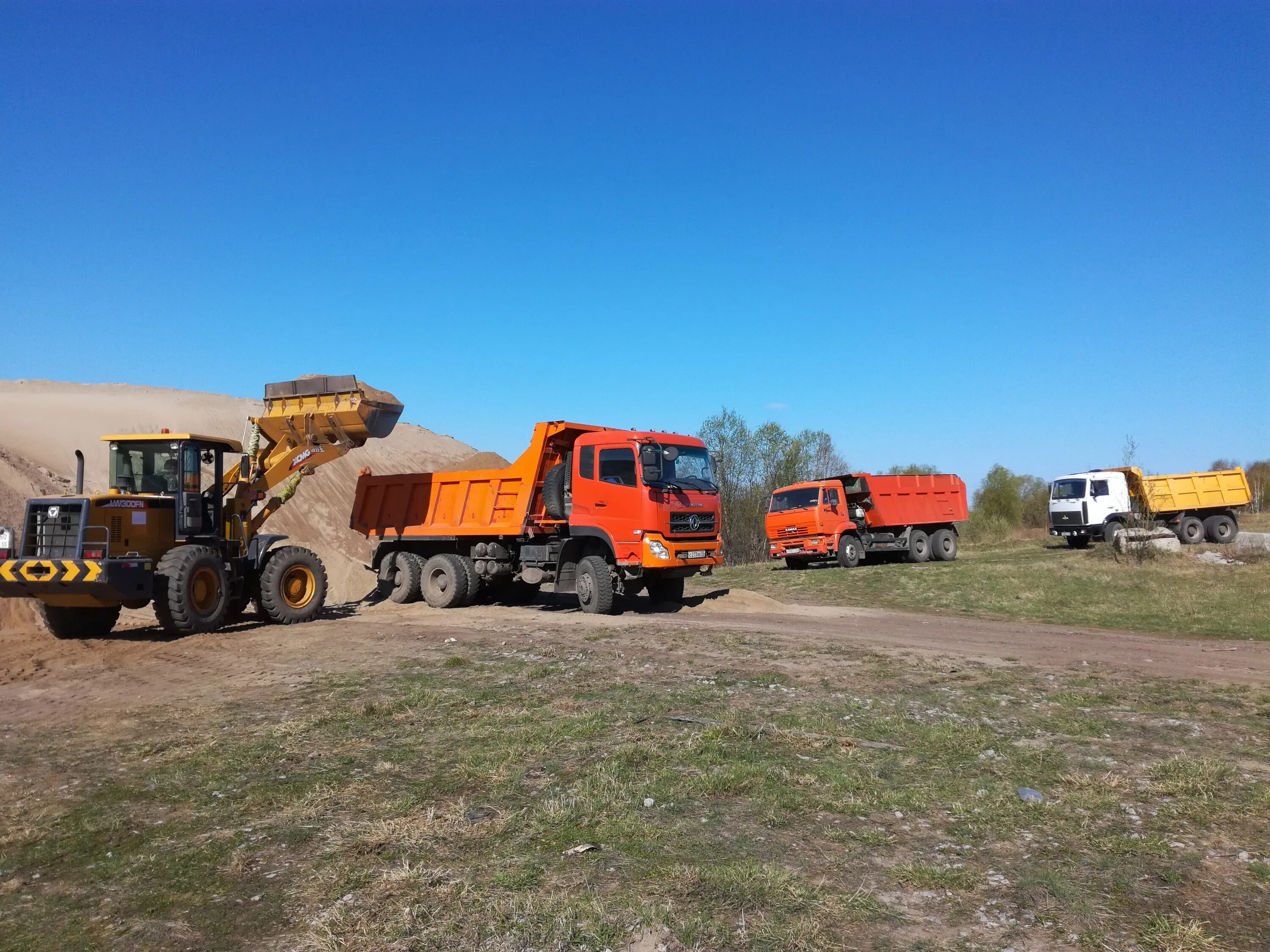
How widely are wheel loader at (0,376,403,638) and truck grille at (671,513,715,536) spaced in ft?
18.4

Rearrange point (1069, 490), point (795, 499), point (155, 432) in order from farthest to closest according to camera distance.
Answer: point (155, 432) → point (1069, 490) → point (795, 499)

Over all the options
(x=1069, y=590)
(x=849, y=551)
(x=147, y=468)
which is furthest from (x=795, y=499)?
(x=147, y=468)

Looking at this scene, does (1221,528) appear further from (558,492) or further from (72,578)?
(72,578)

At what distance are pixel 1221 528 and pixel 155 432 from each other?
4188cm

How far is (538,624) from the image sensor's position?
577 inches

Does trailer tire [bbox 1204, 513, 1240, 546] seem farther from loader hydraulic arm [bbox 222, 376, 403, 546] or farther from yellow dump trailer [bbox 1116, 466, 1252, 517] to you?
loader hydraulic arm [bbox 222, 376, 403, 546]

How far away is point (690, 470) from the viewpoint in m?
16.3

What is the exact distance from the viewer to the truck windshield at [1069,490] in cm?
3145

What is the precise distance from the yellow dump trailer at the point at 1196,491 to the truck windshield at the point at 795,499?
13.6 m

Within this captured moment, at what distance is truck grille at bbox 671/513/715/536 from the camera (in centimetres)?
1568

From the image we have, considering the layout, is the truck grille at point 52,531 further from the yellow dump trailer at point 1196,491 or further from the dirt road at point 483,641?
the yellow dump trailer at point 1196,491

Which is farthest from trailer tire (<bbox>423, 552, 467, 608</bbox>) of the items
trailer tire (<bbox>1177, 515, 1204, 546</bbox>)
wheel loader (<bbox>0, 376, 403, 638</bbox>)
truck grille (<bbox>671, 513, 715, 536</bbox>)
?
trailer tire (<bbox>1177, 515, 1204, 546</bbox>)

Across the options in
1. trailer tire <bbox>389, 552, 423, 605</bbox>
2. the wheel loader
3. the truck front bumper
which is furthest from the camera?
trailer tire <bbox>389, 552, 423, 605</bbox>

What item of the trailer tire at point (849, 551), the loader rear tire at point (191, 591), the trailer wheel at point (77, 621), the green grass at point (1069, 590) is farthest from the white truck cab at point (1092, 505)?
the trailer wheel at point (77, 621)
